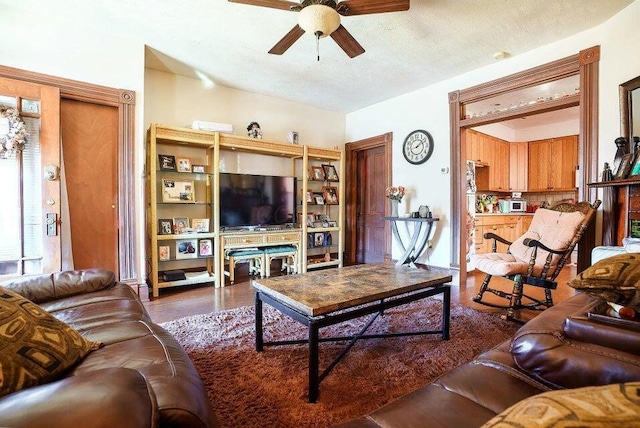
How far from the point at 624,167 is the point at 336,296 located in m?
2.64

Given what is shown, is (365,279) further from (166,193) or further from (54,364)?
(166,193)

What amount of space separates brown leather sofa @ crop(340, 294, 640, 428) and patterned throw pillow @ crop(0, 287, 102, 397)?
31.5 inches

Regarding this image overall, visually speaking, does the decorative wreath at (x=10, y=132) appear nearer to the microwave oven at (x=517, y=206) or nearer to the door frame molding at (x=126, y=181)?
the door frame molding at (x=126, y=181)

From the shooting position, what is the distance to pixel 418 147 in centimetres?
444

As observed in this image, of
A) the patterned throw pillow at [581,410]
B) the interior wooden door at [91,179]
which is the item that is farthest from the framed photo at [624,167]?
the interior wooden door at [91,179]

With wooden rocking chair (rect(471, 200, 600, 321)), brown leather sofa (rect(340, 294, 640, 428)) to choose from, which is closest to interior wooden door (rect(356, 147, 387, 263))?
wooden rocking chair (rect(471, 200, 600, 321))

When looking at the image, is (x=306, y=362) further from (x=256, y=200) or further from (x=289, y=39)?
(x=256, y=200)

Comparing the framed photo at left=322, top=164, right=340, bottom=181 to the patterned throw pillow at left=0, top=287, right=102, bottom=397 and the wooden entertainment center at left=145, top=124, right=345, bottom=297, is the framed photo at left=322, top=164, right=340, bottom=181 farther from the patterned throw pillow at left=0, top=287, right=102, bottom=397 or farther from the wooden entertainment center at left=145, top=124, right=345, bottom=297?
the patterned throw pillow at left=0, top=287, right=102, bottom=397

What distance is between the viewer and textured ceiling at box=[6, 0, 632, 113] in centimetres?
262

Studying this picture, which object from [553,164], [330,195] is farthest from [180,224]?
[553,164]

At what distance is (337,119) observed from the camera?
5574mm

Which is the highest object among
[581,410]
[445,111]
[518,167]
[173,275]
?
[445,111]

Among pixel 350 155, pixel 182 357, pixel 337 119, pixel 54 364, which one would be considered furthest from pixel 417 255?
pixel 54 364

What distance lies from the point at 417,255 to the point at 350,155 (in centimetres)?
224
